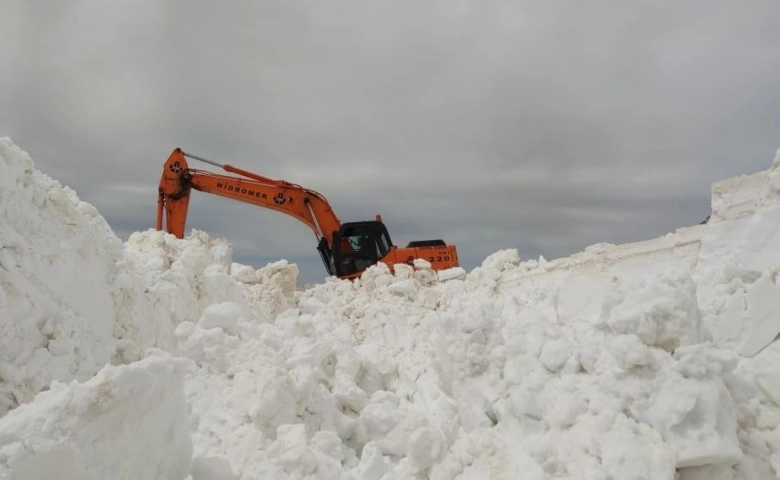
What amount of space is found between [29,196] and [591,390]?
13.5 ft

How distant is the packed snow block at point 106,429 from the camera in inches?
73.8

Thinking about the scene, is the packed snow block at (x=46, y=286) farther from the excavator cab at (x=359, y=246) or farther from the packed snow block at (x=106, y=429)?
the excavator cab at (x=359, y=246)

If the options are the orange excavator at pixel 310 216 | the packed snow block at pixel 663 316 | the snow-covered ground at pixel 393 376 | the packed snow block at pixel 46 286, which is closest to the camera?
the snow-covered ground at pixel 393 376

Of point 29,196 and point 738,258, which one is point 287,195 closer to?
point 29,196

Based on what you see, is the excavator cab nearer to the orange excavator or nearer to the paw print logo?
the orange excavator

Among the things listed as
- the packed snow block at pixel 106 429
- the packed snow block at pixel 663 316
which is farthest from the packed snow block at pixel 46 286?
the packed snow block at pixel 663 316

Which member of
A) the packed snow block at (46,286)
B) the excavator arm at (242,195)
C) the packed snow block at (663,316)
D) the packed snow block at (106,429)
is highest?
the excavator arm at (242,195)

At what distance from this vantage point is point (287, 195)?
11859 mm

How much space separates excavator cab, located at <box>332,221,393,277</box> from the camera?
10.9m

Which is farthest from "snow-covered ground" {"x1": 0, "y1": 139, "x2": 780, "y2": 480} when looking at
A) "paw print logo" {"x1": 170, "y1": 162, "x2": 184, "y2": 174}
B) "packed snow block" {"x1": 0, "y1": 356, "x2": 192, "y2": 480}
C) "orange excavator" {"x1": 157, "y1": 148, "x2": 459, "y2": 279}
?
"paw print logo" {"x1": 170, "y1": 162, "x2": 184, "y2": 174}

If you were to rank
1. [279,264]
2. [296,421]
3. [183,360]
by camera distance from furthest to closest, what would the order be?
[279,264] → [296,421] → [183,360]

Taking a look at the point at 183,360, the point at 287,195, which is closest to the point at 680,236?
the point at 183,360

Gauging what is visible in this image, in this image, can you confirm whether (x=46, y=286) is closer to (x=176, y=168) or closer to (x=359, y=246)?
(x=359, y=246)

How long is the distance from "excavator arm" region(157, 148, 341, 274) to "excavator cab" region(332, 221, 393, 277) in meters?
0.42
